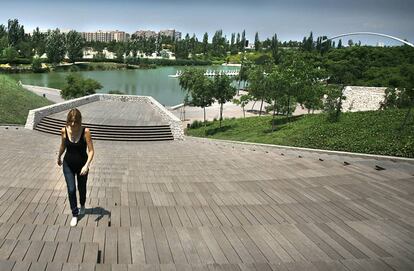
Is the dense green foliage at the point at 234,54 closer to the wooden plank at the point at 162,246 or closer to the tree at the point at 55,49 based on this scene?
the tree at the point at 55,49

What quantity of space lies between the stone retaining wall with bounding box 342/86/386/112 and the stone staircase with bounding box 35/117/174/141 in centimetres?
3030

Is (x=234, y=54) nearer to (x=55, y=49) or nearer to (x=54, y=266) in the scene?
(x=55, y=49)

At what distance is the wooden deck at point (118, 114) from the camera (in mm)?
20156

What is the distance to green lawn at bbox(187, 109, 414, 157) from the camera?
1614 centimetres

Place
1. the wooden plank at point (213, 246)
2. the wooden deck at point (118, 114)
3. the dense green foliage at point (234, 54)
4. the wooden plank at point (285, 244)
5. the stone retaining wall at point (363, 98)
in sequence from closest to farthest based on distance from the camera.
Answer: the wooden plank at point (213, 246) → the wooden plank at point (285, 244) → the wooden deck at point (118, 114) → the stone retaining wall at point (363, 98) → the dense green foliage at point (234, 54)

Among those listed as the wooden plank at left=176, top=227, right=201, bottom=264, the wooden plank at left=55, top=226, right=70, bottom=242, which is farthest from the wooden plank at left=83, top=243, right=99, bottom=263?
the wooden plank at left=176, top=227, right=201, bottom=264

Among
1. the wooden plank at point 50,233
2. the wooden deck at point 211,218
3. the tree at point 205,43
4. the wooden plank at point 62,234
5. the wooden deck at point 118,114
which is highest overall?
the tree at point 205,43

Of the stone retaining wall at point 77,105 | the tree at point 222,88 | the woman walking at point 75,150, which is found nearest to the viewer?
the woman walking at point 75,150

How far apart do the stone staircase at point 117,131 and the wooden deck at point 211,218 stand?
7.72 m

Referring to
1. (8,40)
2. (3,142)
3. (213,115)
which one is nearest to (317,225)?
(3,142)

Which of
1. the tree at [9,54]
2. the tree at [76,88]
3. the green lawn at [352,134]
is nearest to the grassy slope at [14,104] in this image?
the tree at [76,88]

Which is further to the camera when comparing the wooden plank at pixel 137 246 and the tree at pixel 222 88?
the tree at pixel 222 88

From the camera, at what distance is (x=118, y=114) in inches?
891

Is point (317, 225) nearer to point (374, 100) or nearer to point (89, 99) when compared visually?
point (89, 99)
